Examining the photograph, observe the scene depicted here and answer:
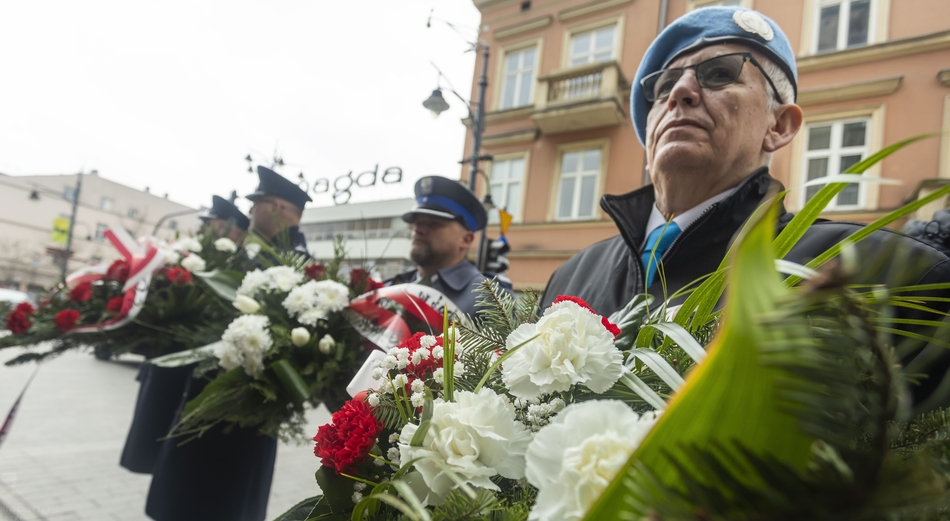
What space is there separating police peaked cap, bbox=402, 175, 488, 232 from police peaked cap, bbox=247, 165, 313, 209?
2.78 feet

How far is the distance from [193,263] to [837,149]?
9.98 metres

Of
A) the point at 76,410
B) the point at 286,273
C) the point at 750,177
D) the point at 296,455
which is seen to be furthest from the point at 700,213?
the point at 76,410

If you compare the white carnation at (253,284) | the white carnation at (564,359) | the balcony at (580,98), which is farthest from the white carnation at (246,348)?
the balcony at (580,98)

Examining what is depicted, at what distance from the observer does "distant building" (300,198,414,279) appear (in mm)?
2160

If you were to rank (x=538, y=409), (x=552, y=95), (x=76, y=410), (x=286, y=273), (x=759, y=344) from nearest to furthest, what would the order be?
1. (x=759, y=344)
2. (x=538, y=409)
3. (x=286, y=273)
4. (x=76, y=410)
5. (x=552, y=95)

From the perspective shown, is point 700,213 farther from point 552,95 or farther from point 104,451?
point 552,95

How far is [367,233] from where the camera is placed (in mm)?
2584

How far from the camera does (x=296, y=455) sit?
19.4ft

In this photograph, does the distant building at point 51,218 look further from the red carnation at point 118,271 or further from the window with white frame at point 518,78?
the red carnation at point 118,271

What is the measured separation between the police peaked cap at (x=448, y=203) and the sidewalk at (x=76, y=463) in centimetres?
136

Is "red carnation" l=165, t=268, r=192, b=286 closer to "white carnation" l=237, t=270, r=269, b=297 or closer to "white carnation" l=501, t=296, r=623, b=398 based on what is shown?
"white carnation" l=237, t=270, r=269, b=297

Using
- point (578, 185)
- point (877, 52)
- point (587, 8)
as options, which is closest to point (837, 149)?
point (877, 52)

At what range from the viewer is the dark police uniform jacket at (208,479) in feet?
6.76

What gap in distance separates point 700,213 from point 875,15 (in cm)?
1055
